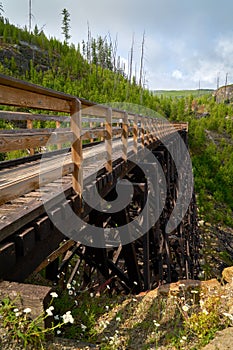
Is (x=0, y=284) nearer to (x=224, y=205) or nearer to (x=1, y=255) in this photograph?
(x=1, y=255)

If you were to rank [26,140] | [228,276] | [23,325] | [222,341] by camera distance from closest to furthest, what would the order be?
[23,325] < [222,341] < [26,140] < [228,276]

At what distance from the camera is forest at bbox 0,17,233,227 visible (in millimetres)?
29781

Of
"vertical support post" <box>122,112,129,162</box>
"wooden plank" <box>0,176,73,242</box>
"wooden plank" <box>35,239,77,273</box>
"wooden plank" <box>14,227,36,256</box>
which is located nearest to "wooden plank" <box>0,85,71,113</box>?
"wooden plank" <box>0,176,73,242</box>

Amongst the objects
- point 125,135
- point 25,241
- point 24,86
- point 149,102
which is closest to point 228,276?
point 25,241

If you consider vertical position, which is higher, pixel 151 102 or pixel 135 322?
pixel 151 102

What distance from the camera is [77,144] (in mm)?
3322

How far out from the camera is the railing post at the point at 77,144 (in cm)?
328

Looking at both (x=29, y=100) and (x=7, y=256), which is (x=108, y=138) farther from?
(x=7, y=256)

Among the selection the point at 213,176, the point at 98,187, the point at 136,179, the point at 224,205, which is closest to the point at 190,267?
the point at 136,179

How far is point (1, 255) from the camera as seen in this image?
2096mm

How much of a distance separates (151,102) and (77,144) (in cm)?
4182

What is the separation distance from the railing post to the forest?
23.7 m

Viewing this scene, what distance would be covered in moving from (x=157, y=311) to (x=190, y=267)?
10028mm

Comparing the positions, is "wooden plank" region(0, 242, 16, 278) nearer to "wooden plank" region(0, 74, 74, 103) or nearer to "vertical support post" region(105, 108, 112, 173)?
"wooden plank" region(0, 74, 74, 103)
